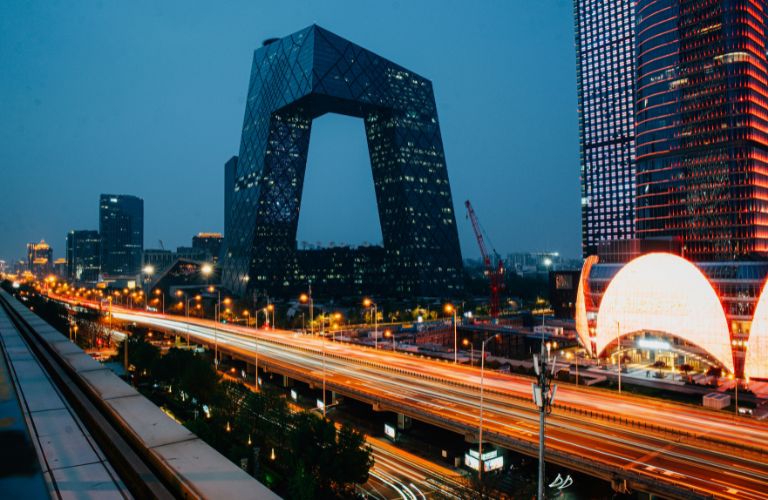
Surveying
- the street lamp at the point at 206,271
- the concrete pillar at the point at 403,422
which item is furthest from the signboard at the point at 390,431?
the street lamp at the point at 206,271

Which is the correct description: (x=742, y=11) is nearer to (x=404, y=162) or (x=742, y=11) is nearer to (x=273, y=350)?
(x=404, y=162)

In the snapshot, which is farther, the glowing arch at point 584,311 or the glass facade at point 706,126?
the glass facade at point 706,126

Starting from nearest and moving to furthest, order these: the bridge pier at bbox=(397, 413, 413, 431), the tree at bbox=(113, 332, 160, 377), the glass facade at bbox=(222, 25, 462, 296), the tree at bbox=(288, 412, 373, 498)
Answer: the tree at bbox=(288, 412, 373, 498), the bridge pier at bbox=(397, 413, 413, 431), the tree at bbox=(113, 332, 160, 377), the glass facade at bbox=(222, 25, 462, 296)

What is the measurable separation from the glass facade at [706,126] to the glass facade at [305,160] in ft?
205

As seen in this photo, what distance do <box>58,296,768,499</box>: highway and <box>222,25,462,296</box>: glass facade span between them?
→ 9514cm

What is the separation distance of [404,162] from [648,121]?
227 ft

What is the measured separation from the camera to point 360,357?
65438 mm

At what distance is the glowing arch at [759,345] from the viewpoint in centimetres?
6334

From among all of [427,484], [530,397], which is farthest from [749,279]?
[427,484]

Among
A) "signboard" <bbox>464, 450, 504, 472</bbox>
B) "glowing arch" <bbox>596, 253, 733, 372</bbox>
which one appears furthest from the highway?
"glowing arch" <bbox>596, 253, 733, 372</bbox>

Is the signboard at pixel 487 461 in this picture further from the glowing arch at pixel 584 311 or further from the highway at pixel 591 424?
the glowing arch at pixel 584 311

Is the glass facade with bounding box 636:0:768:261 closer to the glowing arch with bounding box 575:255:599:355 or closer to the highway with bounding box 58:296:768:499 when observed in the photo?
the glowing arch with bounding box 575:255:599:355

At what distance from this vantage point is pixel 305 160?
16050cm

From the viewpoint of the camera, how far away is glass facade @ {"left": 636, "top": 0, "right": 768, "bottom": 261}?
117812 mm
